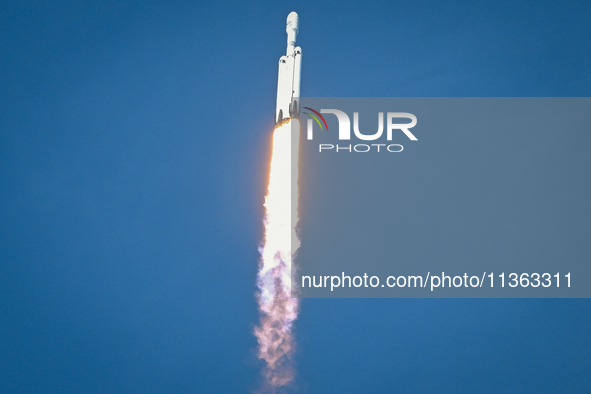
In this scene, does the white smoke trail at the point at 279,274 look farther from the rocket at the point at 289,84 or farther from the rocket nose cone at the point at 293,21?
the rocket nose cone at the point at 293,21

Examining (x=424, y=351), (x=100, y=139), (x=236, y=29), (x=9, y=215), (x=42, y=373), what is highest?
(x=236, y=29)

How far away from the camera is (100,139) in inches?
524

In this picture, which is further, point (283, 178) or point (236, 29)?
point (236, 29)

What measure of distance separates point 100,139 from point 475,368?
13.2 meters

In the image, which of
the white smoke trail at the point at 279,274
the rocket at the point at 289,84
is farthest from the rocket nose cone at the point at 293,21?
the white smoke trail at the point at 279,274

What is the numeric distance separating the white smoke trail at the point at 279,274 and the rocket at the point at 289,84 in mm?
991

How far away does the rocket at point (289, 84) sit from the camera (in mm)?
11781

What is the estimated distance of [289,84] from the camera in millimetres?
12023

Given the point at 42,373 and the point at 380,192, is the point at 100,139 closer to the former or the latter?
the point at 42,373

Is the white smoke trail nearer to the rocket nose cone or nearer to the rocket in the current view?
the rocket

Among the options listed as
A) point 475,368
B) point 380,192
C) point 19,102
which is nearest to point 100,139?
point 19,102

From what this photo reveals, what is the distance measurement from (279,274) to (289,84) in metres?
5.35

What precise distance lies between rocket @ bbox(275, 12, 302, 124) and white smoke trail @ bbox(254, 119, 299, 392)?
0.99m

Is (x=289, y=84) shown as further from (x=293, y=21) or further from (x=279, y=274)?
(x=279, y=274)
